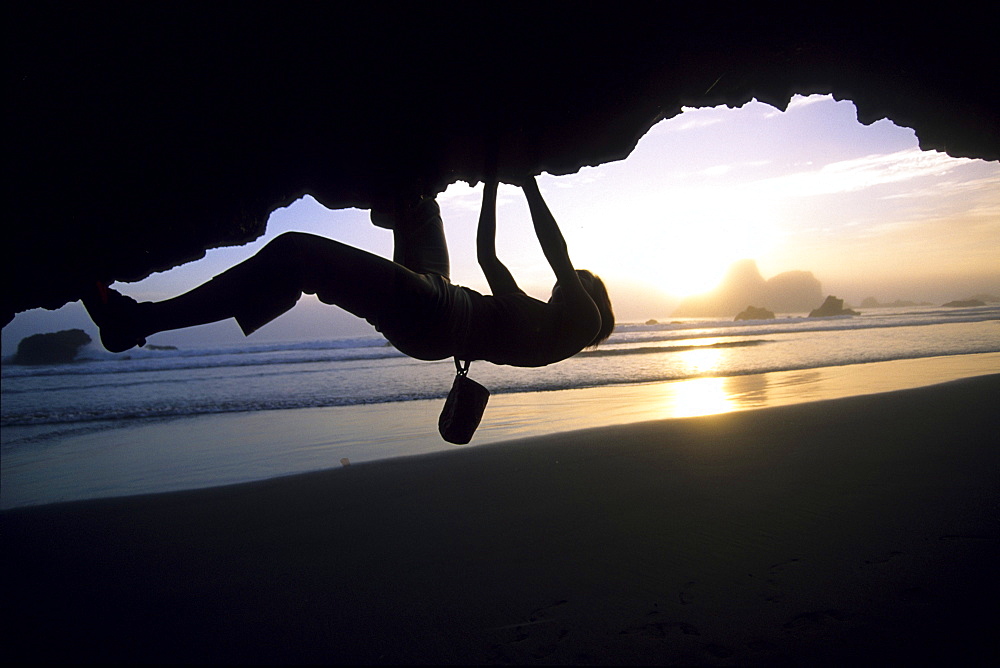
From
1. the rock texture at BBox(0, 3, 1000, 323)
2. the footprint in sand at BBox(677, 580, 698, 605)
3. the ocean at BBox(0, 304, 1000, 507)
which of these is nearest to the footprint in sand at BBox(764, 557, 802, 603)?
the footprint in sand at BBox(677, 580, 698, 605)

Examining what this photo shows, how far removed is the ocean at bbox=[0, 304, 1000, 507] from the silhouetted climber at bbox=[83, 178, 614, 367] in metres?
3.86

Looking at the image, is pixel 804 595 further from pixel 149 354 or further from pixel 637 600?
pixel 149 354

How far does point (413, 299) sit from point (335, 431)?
5.99 m

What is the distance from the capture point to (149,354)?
22.9 metres

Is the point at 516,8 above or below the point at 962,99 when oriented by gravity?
below

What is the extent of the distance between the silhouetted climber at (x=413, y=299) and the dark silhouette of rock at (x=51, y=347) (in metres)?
25.5

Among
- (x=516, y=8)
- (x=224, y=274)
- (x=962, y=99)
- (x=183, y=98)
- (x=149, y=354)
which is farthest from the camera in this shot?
(x=149, y=354)

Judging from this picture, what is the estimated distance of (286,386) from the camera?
12391 mm

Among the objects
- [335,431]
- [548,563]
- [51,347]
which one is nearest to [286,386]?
[335,431]

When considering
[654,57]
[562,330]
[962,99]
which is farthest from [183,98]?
[962,99]

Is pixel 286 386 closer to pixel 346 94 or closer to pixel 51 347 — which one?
pixel 346 94

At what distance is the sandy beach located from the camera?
2.49m

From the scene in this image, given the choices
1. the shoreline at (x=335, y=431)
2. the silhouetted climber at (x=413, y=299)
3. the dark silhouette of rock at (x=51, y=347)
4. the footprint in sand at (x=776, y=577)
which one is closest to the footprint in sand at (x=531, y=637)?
the footprint in sand at (x=776, y=577)

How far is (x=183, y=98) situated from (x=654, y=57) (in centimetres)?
313
